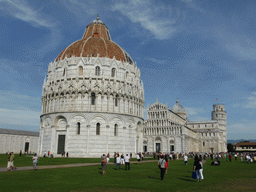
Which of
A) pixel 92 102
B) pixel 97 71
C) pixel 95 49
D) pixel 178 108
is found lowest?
pixel 92 102

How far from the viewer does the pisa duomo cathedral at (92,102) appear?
152 feet

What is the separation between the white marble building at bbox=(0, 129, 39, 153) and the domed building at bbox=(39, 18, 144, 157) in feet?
125

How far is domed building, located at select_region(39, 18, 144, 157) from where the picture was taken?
46.1m

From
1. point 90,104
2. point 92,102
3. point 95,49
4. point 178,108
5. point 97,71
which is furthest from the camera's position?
point 178,108

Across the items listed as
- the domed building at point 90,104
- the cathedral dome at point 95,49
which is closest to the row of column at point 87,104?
the domed building at point 90,104

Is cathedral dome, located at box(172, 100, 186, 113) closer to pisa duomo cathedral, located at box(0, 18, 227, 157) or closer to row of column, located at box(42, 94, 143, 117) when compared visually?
pisa duomo cathedral, located at box(0, 18, 227, 157)

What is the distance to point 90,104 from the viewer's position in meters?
46.9

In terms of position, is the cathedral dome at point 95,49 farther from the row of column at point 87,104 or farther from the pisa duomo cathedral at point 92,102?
the row of column at point 87,104

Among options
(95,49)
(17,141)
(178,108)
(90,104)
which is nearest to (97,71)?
(95,49)

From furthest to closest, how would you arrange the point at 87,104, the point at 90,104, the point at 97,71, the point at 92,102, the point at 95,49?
the point at 95,49, the point at 97,71, the point at 92,102, the point at 90,104, the point at 87,104

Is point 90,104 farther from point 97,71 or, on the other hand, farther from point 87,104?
point 97,71

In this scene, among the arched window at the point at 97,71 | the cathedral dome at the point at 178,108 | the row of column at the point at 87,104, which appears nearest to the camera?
the row of column at the point at 87,104

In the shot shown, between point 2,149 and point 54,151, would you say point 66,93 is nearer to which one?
point 54,151

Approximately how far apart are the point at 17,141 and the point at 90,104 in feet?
168
